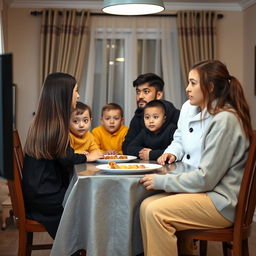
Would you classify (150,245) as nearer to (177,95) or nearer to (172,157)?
(172,157)

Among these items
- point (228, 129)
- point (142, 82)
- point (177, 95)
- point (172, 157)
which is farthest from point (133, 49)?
point (228, 129)

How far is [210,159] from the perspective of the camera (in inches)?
83.7

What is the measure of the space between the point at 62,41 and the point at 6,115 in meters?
4.83

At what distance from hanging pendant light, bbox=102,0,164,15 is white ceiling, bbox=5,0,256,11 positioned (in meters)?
2.89

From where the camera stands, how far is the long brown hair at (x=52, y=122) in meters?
2.54

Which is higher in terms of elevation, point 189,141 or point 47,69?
point 47,69

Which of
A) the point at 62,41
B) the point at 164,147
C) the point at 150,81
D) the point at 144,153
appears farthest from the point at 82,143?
the point at 62,41

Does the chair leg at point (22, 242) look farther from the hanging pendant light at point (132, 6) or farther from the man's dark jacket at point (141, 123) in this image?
the hanging pendant light at point (132, 6)

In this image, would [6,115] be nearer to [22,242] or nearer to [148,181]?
[148,181]

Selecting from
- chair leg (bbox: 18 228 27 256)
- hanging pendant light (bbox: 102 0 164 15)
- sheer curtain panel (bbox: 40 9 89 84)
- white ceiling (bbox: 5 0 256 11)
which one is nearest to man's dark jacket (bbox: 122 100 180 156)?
hanging pendant light (bbox: 102 0 164 15)

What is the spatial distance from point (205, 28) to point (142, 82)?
113 inches

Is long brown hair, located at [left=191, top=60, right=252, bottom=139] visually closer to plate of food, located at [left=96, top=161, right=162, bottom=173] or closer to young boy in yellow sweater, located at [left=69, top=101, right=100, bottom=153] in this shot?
plate of food, located at [left=96, top=161, right=162, bottom=173]

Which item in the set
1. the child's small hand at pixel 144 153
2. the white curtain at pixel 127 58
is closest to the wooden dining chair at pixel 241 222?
the child's small hand at pixel 144 153

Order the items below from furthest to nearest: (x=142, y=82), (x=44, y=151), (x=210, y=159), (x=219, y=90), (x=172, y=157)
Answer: (x=142, y=82) < (x=172, y=157) < (x=44, y=151) < (x=219, y=90) < (x=210, y=159)
